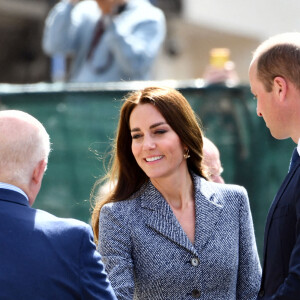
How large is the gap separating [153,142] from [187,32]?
11376 millimetres

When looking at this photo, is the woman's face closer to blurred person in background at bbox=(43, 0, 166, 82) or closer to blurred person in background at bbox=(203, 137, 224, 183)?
blurred person in background at bbox=(203, 137, 224, 183)

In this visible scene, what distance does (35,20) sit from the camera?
14633 mm

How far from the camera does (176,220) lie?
11.9ft

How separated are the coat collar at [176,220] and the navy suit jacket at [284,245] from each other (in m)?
0.50

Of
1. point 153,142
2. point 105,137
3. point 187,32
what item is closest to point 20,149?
point 153,142

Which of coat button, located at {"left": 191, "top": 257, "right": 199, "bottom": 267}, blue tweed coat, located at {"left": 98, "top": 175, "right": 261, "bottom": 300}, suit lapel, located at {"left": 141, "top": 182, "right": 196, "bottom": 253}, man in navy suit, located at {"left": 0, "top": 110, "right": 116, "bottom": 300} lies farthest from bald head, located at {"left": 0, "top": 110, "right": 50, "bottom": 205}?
coat button, located at {"left": 191, "top": 257, "right": 199, "bottom": 267}

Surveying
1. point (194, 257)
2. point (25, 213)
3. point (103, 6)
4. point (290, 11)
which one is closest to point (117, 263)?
point (194, 257)

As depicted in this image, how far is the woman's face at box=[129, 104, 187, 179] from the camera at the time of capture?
3.69m

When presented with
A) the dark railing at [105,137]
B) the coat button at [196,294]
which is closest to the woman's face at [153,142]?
the coat button at [196,294]

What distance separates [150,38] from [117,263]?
3.30 meters

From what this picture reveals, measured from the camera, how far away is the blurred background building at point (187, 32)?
1386cm

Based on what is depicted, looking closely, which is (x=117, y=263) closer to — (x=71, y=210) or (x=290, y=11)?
(x=71, y=210)

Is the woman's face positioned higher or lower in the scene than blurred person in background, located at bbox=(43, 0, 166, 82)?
lower

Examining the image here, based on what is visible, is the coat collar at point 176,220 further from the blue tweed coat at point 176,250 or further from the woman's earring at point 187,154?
the woman's earring at point 187,154
